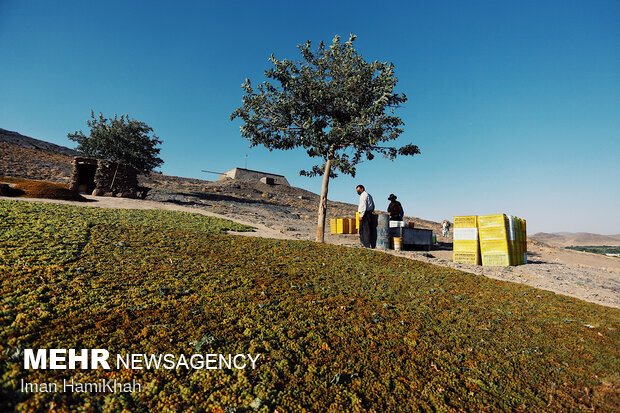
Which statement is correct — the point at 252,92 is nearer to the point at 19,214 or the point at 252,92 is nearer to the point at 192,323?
the point at 19,214

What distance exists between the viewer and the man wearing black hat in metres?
15.6

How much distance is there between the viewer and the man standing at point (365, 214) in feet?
42.8

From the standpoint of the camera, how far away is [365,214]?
43.7 ft

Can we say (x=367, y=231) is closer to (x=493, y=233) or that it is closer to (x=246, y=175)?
(x=493, y=233)

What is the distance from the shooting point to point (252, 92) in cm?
1550

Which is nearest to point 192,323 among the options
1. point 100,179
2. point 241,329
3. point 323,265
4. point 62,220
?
point 241,329

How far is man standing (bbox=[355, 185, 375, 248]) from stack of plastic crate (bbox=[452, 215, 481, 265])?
151 inches

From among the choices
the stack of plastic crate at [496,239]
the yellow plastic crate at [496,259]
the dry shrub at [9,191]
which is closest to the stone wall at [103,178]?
the dry shrub at [9,191]

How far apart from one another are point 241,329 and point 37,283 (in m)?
3.71

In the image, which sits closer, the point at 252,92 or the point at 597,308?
the point at 597,308

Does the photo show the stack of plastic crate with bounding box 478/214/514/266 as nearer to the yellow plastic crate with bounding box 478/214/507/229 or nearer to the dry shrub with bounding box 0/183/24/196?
the yellow plastic crate with bounding box 478/214/507/229

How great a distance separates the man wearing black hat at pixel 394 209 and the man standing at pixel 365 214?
262 cm
